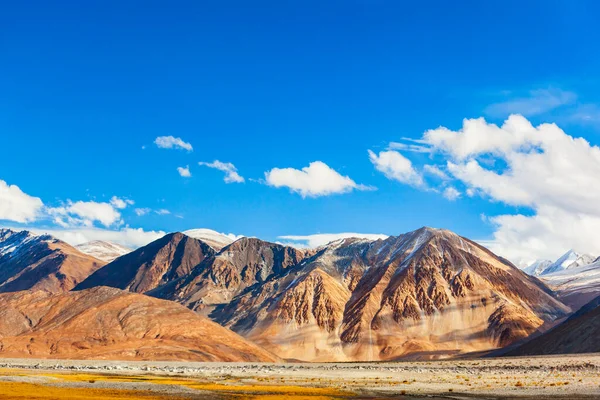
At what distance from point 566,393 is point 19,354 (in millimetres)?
138407

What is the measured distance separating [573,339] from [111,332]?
116 meters

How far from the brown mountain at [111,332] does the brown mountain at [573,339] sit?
7244cm

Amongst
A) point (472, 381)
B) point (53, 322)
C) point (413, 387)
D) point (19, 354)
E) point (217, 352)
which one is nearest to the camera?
point (413, 387)

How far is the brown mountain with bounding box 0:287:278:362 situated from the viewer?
159 meters

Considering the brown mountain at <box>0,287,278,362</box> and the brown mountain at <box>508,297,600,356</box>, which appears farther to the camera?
the brown mountain at <box>0,287,278,362</box>

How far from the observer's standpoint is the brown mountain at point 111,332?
522 feet

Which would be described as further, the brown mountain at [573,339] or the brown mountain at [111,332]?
the brown mountain at [111,332]

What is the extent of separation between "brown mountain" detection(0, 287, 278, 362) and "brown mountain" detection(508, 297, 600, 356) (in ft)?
238

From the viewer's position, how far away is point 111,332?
17400 centimetres

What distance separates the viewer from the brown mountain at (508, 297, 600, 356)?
133625 mm

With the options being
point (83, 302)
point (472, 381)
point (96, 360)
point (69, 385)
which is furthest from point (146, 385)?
point (83, 302)

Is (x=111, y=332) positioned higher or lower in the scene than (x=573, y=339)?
higher

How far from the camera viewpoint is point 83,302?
193000 millimetres

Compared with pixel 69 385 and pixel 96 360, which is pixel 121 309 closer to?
pixel 96 360
